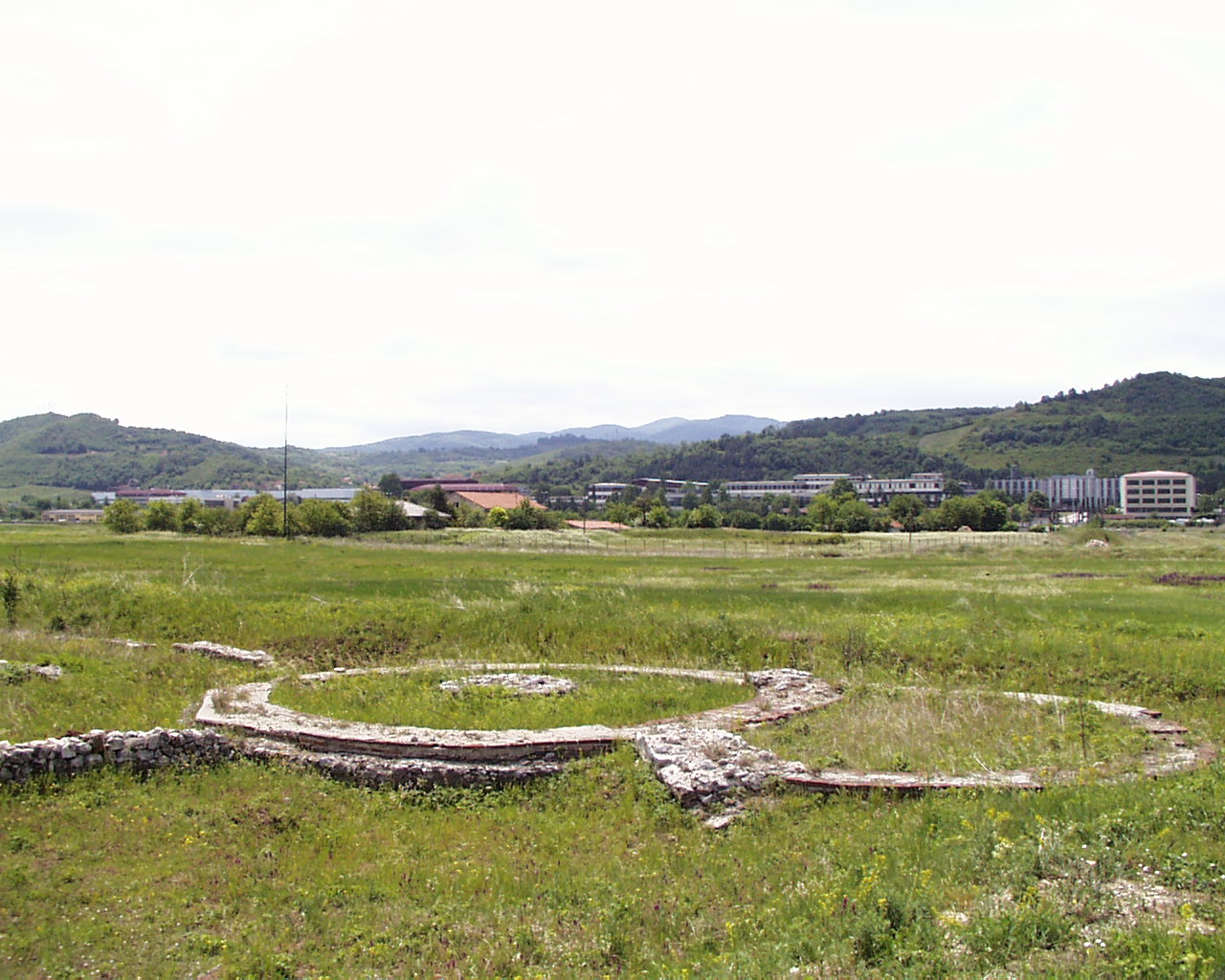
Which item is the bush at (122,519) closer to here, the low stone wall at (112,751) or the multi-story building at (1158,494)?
the low stone wall at (112,751)

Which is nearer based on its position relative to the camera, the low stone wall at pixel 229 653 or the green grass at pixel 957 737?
the green grass at pixel 957 737

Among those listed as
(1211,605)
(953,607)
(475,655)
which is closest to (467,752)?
(475,655)

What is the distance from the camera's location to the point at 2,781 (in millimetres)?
11102

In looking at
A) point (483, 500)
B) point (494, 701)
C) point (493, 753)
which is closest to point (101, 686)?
point (494, 701)

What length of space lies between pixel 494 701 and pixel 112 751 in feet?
20.3

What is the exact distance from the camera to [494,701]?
15.5 m

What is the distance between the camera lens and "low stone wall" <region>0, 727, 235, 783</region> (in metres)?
11.2

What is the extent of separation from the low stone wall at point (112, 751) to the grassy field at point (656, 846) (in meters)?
0.38

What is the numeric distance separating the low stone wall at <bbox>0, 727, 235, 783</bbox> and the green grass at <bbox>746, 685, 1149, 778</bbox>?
8584mm

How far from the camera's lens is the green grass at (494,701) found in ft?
46.5

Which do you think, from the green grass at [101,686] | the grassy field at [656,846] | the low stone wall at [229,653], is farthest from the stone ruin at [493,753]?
the low stone wall at [229,653]

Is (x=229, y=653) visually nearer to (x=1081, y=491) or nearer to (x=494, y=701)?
(x=494, y=701)

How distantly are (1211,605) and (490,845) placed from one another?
27903mm

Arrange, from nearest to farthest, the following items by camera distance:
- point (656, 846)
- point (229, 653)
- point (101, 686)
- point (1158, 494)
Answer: point (656, 846) < point (101, 686) < point (229, 653) < point (1158, 494)
